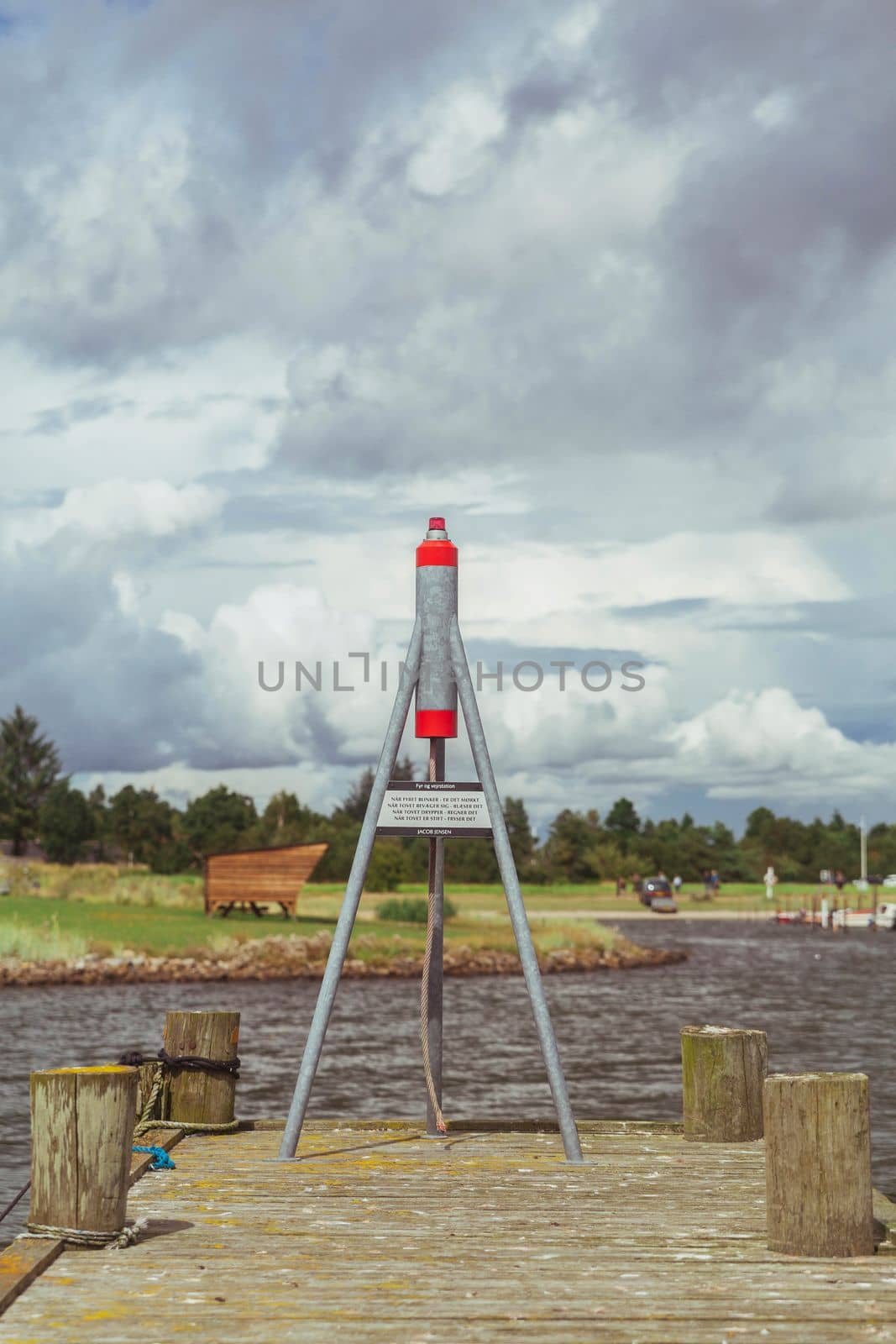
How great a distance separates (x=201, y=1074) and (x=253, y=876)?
4759 cm

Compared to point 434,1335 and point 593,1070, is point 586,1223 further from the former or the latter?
point 593,1070

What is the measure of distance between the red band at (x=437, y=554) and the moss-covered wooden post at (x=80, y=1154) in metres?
4.27

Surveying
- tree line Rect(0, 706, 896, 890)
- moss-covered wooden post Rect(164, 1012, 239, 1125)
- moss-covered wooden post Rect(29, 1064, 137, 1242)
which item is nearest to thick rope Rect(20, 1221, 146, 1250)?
moss-covered wooden post Rect(29, 1064, 137, 1242)

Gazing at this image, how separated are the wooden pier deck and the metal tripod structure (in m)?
0.39

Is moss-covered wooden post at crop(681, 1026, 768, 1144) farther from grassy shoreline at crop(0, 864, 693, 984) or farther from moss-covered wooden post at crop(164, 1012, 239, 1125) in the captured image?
grassy shoreline at crop(0, 864, 693, 984)

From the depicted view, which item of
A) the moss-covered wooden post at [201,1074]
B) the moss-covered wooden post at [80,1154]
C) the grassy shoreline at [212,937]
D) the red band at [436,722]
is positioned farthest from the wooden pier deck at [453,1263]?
the grassy shoreline at [212,937]

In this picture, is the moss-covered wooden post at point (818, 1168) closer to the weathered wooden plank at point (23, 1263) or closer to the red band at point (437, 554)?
the weathered wooden plank at point (23, 1263)

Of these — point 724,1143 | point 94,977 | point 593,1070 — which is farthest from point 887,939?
point 724,1143

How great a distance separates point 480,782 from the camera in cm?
1009

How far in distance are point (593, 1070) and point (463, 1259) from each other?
20899 mm

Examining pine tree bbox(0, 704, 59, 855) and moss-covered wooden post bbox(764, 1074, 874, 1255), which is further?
pine tree bbox(0, 704, 59, 855)

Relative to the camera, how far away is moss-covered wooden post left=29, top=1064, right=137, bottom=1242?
7.43 metres

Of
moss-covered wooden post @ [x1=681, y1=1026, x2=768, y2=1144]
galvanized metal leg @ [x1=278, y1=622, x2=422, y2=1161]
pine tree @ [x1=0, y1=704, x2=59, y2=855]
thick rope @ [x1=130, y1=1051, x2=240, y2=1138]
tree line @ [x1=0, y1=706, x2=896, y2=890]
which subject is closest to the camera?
galvanized metal leg @ [x1=278, y1=622, x2=422, y2=1161]

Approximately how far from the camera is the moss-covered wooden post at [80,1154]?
24.4 feet
